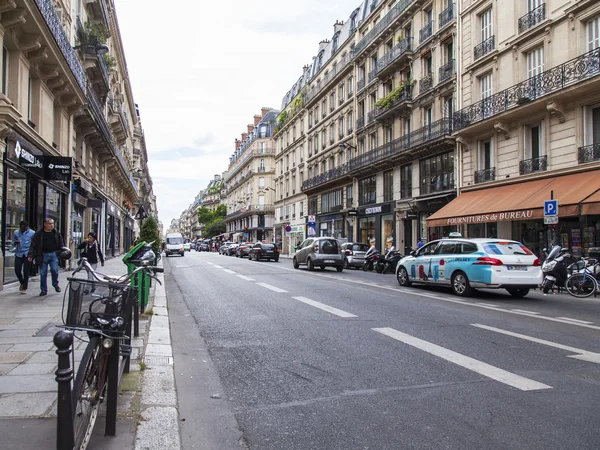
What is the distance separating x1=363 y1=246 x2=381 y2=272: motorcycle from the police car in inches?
418

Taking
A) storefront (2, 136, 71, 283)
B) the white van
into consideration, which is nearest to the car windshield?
storefront (2, 136, 71, 283)

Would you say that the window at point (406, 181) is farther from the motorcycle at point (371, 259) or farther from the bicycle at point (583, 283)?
the bicycle at point (583, 283)

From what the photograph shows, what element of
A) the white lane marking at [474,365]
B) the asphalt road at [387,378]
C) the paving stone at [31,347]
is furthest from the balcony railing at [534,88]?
the paving stone at [31,347]

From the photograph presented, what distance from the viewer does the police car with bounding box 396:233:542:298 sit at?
11.5 metres

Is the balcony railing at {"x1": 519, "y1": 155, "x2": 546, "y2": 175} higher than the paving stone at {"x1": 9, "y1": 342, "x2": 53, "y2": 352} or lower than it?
higher

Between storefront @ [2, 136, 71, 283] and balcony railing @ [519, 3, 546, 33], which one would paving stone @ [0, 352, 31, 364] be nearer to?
storefront @ [2, 136, 71, 283]

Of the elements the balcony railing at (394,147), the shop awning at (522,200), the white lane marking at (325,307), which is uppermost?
the balcony railing at (394,147)

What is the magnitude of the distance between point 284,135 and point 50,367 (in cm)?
5589

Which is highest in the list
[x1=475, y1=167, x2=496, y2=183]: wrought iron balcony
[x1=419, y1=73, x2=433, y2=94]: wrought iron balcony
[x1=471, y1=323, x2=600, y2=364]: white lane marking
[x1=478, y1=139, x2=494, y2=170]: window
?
[x1=419, y1=73, x2=433, y2=94]: wrought iron balcony

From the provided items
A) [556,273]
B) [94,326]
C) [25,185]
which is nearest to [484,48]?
[556,273]

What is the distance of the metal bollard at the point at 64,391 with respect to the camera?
2.51 m

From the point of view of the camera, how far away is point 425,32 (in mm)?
28469

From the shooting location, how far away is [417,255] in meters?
14.3

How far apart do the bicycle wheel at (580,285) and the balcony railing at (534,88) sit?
818 centimetres
